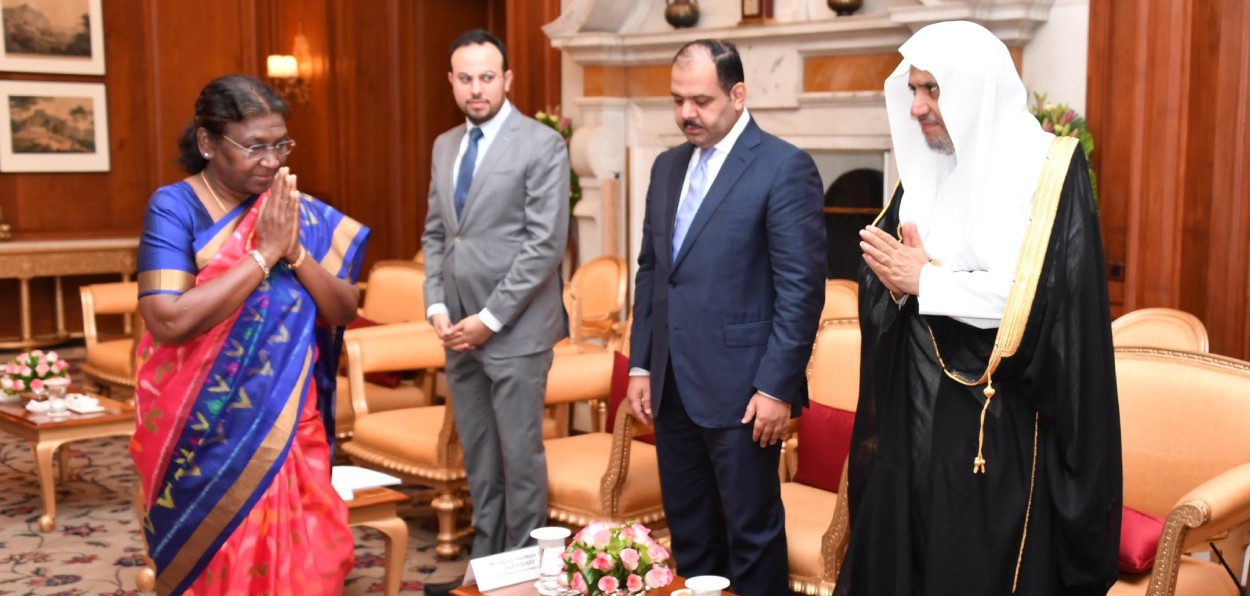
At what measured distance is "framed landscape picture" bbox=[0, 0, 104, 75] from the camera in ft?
32.9

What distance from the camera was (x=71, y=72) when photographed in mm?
10258

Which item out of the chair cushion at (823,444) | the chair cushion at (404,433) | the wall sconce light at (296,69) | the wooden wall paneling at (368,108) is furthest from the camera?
the wall sconce light at (296,69)

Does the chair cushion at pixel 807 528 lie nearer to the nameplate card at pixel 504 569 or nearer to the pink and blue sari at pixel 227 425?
the nameplate card at pixel 504 569

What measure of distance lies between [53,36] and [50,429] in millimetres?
5964

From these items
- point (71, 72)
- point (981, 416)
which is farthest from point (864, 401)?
point (71, 72)

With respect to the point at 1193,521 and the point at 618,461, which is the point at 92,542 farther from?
the point at 1193,521

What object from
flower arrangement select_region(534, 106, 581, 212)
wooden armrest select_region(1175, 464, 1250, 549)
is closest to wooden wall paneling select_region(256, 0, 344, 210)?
flower arrangement select_region(534, 106, 581, 212)

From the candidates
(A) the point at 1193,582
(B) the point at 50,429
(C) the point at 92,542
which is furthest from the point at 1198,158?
(B) the point at 50,429

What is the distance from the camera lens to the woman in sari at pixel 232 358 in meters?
2.80

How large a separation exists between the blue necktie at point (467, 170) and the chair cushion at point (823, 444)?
52.4 inches

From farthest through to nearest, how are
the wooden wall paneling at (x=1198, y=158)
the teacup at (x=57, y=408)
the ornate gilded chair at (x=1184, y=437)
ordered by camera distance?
the teacup at (x=57, y=408) < the wooden wall paneling at (x=1198, y=158) < the ornate gilded chair at (x=1184, y=437)

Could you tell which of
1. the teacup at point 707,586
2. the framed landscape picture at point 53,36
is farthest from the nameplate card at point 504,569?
the framed landscape picture at point 53,36

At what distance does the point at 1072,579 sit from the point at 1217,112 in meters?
2.75

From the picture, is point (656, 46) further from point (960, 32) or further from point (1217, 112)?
point (960, 32)
